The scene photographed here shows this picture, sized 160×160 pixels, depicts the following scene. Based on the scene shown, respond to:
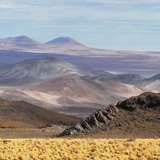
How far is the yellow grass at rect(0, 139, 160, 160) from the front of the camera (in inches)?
671

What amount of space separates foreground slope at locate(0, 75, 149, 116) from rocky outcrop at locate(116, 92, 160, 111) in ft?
253

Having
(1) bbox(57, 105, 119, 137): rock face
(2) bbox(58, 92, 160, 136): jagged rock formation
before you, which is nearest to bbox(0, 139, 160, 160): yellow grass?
(2) bbox(58, 92, 160, 136): jagged rock formation

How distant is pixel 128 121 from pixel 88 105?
326 ft

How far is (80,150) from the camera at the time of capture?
17828 millimetres

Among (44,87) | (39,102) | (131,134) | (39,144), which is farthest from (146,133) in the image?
(44,87)

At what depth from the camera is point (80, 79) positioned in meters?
158

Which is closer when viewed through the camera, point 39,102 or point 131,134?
point 131,134

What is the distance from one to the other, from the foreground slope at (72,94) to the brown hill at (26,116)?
37307 millimetres

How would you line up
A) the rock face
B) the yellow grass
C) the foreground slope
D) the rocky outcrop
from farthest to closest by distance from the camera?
the foreground slope → the rocky outcrop → the rock face → the yellow grass

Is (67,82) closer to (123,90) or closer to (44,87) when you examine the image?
(44,87)

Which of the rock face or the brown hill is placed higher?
the rock face

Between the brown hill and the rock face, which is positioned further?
the brown hill

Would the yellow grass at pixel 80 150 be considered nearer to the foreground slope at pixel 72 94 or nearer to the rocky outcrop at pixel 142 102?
the rocky outcrop at pixel 142 102

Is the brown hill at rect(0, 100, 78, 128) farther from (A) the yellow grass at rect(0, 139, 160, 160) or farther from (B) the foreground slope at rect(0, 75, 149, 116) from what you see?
(A) the yellow grass at rect(0, 139, 160, 160)
